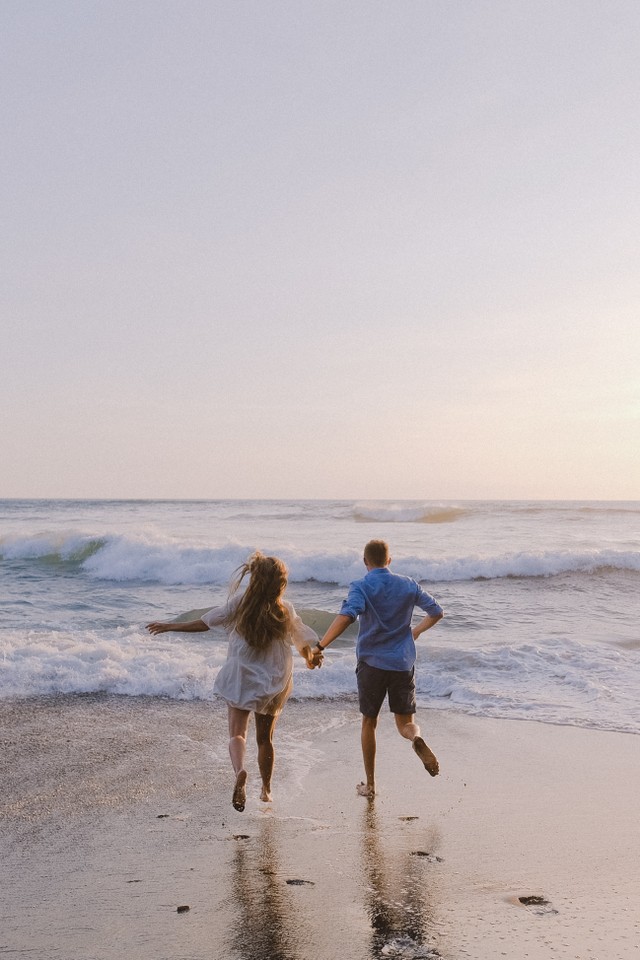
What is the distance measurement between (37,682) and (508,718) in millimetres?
4885

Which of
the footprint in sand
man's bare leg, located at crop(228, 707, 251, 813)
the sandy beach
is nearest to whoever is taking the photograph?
the sandy beach

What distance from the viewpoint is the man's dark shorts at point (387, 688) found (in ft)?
17.7

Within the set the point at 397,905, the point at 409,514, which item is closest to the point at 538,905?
the point at 397,905

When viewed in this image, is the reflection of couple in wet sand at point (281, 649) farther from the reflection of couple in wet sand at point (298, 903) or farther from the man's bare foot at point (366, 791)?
the reflection of couple in wet sand at point (298, 903)

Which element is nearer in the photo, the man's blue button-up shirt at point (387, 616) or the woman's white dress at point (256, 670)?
the woman's white dress at point (256, 670)

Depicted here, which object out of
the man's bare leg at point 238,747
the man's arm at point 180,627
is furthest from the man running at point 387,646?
the man's arm at point 180,627

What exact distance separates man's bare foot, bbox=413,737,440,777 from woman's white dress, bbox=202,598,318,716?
0.91 metres

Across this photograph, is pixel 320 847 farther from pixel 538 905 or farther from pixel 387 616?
pixel 387 616

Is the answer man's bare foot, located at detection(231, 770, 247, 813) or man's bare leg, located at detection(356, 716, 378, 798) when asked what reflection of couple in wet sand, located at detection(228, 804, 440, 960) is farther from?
man's bare leg, located at detection(356, 716, 378, 798)

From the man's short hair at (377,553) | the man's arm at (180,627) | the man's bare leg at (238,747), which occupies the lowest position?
the man's bare leg at (238,747)

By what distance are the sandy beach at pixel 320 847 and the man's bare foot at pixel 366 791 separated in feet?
0.23

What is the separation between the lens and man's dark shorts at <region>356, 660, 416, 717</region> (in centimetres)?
539

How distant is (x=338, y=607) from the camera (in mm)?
14703

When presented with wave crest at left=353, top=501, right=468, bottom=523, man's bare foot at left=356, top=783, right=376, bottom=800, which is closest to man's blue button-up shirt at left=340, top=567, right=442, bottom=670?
man's bare foot at left=356, top=783, right=376, bottom=800
